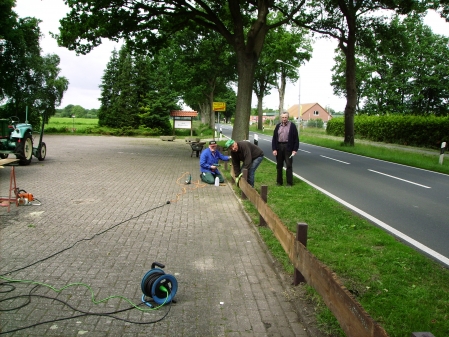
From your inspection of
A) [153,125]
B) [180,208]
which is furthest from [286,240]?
[153,125]

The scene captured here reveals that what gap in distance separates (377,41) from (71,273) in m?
27.0

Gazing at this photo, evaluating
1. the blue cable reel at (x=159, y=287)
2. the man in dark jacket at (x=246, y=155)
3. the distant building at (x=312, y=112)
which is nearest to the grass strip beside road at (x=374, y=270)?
the blue cable reel at (x=159, y=287)

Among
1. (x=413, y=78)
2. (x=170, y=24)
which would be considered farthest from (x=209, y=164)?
(x=413, y=78)

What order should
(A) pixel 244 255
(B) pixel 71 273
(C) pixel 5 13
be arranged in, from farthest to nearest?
(C) pixel 5 13 < (A) pixel 244 255 < (B) pixel 71 273

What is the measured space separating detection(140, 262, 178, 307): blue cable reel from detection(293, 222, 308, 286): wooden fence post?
4.37ft

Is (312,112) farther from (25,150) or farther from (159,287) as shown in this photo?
(159,287)

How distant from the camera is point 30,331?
3598mm

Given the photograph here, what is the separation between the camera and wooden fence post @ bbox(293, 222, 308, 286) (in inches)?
175

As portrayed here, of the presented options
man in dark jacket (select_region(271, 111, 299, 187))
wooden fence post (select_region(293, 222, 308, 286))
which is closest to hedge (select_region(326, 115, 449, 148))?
man in dark jacket (select_region(271, 111, 299, 187))

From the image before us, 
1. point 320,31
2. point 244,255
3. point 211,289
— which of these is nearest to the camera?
point 211,289

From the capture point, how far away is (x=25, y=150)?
15312mm

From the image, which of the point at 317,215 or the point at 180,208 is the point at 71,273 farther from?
the point at 317,215

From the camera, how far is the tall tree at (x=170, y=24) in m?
18.8

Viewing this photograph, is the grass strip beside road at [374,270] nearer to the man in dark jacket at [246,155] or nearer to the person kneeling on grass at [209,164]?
the man in dark jacket at [246,155]
